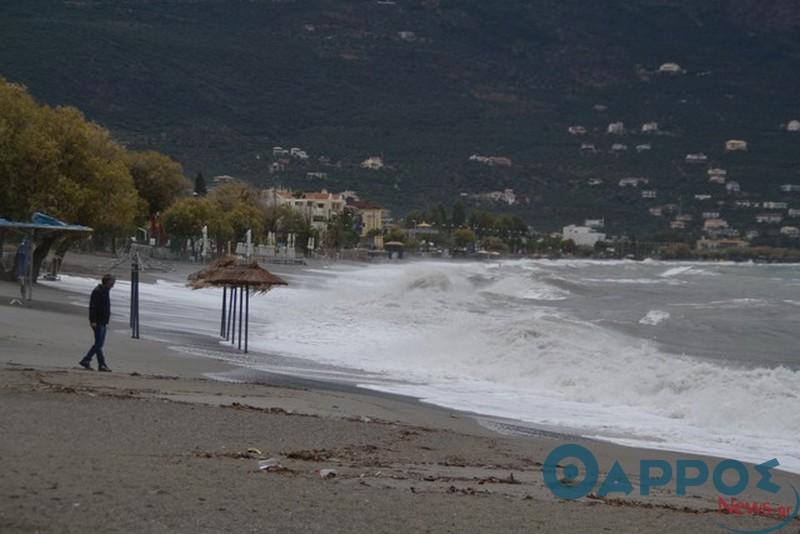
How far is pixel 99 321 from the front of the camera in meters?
15.7

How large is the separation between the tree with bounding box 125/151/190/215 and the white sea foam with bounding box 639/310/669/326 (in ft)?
115

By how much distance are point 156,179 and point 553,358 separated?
51.8 metres

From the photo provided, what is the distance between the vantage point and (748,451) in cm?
1409

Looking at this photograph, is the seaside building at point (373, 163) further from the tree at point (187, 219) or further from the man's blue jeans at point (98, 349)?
the man's blue jeans at point (98, 349)

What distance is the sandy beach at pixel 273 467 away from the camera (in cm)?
724

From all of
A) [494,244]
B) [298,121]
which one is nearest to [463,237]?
[494,244]

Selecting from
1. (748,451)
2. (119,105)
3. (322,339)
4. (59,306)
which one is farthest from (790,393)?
(119,105)

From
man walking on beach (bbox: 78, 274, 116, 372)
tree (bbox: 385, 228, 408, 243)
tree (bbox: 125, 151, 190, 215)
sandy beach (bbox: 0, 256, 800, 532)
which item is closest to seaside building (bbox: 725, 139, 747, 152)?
tree (bbox: 385, 228, 408, 243)

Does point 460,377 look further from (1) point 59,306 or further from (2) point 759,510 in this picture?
(2) point 759,510

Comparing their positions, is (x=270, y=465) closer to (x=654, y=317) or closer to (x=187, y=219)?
(x=654, y=317)

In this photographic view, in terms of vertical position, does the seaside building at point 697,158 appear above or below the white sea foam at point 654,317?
above

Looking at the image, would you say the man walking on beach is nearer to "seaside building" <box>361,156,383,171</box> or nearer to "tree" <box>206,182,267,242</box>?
"tree" <box>206,182,267,242</box>

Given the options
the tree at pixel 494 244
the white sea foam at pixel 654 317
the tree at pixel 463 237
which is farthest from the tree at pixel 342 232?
the white sea foam at pixel 654 317

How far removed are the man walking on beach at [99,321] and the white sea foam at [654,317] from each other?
80.2 ft
